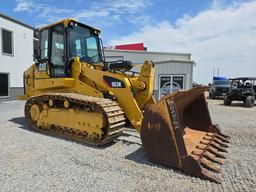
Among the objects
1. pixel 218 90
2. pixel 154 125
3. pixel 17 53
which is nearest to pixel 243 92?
pixel 218 90

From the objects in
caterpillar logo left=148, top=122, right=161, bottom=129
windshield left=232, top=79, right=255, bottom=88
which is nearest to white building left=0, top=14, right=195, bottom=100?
windshield left=232, top=79, right=255, bottom=88

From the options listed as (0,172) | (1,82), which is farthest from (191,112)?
(1,82)

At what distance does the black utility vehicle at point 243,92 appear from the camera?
1705 centimetres

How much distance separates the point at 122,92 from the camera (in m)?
5.86

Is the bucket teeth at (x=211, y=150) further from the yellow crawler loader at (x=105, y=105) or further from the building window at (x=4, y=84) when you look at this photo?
the building window at (x=4, y=84)

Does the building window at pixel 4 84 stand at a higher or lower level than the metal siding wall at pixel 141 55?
lower

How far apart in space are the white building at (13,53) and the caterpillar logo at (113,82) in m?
10.9

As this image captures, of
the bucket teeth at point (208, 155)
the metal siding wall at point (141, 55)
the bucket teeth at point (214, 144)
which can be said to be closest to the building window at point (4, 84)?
the metal siding wall at point (141, 55)

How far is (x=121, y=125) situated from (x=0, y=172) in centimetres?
257

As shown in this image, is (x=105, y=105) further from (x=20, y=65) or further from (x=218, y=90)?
(x=218, y=90)

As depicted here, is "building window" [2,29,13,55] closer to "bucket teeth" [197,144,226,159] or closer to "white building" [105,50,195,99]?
"white building" [105,50,195,99]

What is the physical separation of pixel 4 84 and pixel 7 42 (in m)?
2.63

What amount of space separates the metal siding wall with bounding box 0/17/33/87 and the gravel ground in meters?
10.6

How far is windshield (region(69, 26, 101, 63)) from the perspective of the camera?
666cm
